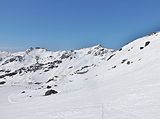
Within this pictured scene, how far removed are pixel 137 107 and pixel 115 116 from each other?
2.66 metres

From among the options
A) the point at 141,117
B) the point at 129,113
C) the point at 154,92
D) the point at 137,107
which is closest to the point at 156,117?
the point at 141,117

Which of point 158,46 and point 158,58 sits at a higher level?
point 158,46

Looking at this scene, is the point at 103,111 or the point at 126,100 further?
the point at 126,100

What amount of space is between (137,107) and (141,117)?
3.14 meters

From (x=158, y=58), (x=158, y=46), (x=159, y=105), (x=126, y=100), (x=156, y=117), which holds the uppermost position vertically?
(x=158, y=46)

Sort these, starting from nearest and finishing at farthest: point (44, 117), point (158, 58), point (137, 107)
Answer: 1. point (137, 107)
2. point (44, 117)
3. point (158, 58)

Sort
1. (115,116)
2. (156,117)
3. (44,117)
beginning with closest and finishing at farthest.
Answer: (156,117) < (115,116) < (44,117)

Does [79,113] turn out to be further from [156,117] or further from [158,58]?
[158,58]

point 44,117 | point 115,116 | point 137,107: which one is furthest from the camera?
point 44,117

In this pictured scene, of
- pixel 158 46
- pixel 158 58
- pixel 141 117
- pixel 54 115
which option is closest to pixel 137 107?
pixel 141 117

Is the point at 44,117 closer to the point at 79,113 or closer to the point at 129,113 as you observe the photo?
the point at 79,113

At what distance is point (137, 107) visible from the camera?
19641 millimetres

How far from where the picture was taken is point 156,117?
15969 millimetres

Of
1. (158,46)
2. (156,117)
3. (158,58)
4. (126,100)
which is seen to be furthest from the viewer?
(158,46)
